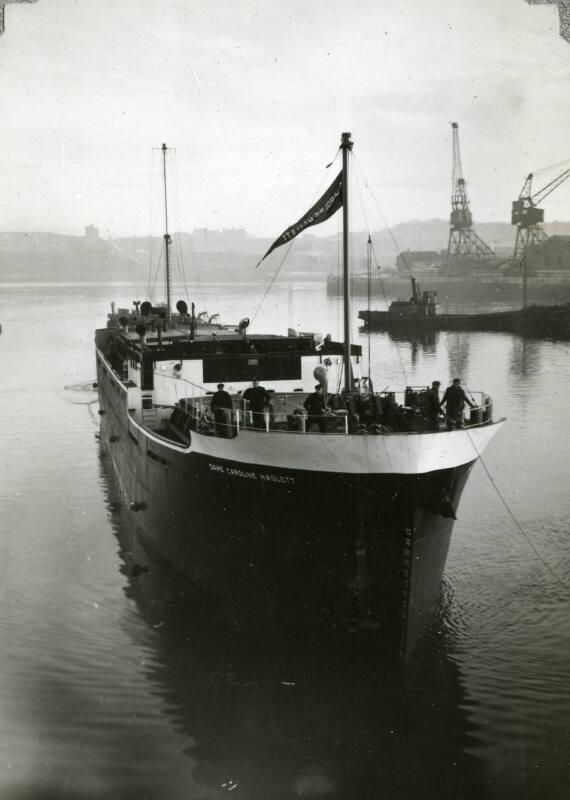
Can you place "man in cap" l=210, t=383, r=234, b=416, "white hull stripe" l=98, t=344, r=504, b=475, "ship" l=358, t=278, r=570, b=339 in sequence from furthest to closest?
"ship" l=358, t=278, r=570, b=339, "man in cap" l=210, t=383, r=234, b=416, "white hull stripe" l=98, t=344, r=504, b=475

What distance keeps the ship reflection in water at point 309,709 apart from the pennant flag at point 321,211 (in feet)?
20.4

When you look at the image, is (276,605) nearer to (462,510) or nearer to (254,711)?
(254,711)

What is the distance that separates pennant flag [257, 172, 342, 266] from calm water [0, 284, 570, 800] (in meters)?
7.12

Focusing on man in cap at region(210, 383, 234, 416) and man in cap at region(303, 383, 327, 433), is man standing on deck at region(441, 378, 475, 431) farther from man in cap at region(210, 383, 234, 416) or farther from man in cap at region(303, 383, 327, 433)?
man in cap at region(210, 383, 234, 416)

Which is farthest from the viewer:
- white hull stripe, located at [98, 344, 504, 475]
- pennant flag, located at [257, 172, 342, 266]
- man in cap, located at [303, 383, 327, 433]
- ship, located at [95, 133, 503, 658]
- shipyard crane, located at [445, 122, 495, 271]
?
shipyard crane, located at [445, 122, 495, 271]

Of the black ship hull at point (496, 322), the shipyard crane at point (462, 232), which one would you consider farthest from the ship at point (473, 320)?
the shipyard crane at point (462, 232)

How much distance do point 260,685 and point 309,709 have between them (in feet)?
3.21

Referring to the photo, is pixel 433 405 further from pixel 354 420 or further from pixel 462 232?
pixel 462 232

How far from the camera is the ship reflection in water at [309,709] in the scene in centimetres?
1067

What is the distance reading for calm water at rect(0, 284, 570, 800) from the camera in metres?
10.7

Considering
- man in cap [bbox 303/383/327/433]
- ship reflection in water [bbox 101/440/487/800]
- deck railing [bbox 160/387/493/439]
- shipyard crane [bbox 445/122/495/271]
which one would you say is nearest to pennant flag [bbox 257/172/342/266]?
man in cap [bbox 303/383/327/433]

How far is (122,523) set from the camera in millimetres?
20953

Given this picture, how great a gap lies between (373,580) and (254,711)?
279 cm

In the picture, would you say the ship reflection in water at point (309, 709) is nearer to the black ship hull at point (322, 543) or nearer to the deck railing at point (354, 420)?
the black ship hull at point (322, 543)
